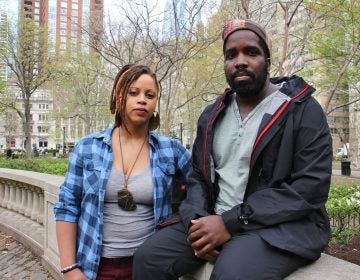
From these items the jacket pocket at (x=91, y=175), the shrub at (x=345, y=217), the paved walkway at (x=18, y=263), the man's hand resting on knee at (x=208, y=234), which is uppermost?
the jacket pocket at (x=91, y=175)

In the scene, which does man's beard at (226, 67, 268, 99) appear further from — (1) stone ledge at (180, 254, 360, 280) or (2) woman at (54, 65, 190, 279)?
(1) stone ledge at (180, 254, 360, 280)

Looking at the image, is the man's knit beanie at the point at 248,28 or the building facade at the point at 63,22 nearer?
the man's knit beanie at the point at 248,28

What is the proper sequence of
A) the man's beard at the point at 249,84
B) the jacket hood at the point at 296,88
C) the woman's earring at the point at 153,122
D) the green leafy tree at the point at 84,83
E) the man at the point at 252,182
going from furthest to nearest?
the green leafy tree at the point at 84,83 → the woman's earring at the point at 153,122 → the man's beard at the point at 249,84 → the jacket hood at the point at 296,88 → the man at the point at 252,182

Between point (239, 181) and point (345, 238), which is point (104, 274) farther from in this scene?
point (345, 238)

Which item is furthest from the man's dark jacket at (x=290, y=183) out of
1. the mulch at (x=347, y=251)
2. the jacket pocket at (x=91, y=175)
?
the mulch at (x=347, y=251)

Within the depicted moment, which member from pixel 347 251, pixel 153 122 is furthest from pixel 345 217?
pixel 153 122

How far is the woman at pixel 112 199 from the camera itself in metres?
2.19

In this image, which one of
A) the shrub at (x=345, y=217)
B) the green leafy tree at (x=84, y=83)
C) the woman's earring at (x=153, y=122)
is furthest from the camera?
the green leafy tree at (x=84, y=83)

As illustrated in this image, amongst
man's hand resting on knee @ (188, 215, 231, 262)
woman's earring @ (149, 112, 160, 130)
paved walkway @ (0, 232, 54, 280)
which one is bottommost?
paved walkway @ (0, 232, 54, 280)

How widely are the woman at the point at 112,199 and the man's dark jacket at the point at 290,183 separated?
1.07ft

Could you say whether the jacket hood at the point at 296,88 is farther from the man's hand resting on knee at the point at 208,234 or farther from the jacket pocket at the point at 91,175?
the jacket pocket at the point at 91,175

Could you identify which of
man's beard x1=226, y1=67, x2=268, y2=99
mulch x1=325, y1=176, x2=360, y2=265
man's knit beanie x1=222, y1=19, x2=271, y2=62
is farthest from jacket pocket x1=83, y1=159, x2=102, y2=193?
mulch x1=325, y1=176, x2=360, y2=265

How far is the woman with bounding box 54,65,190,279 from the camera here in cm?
219

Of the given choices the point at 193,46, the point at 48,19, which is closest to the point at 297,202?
the point at 193,46
